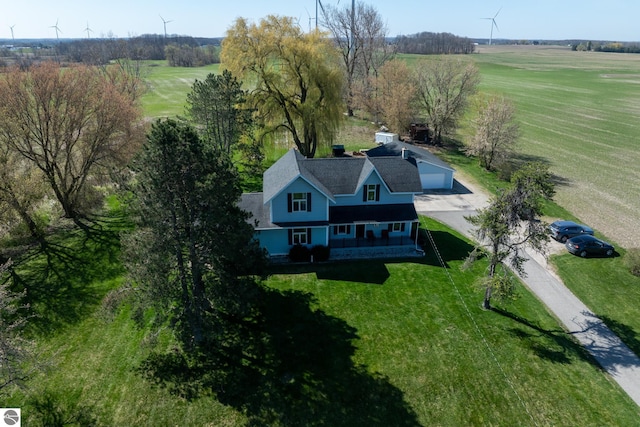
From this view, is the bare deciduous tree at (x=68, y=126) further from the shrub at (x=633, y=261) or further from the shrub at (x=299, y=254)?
the shrub at (x=633, y=261)

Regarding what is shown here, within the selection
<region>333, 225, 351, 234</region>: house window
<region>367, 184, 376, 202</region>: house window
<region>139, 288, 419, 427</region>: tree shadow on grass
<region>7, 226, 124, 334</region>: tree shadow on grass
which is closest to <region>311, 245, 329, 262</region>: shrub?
<region>333, 225, 351, 234</region>: house window

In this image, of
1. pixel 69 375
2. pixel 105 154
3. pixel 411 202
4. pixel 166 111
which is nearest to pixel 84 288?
pixel 69 375

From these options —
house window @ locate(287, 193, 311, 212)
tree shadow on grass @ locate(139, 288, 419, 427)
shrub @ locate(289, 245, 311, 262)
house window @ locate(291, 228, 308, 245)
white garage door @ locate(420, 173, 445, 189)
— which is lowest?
tree shadow on grass @ locate(139, 288, 419, 427)

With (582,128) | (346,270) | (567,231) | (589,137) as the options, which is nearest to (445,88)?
(589,137)

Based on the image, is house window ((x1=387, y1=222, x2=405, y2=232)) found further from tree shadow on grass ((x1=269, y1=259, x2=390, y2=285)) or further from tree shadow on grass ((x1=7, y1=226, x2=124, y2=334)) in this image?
tree shadow on grass ((x1=7, y1=226, x2=124, y2=334))

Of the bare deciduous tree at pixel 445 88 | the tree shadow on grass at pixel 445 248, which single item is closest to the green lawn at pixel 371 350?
the tree shadow on grass at pixel 445 248

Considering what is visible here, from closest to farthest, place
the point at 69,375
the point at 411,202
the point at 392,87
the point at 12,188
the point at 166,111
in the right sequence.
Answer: the point at 69,375 < the point at 12,188 < the point at 411,202 < the point at 392,87 < the point at 166,111

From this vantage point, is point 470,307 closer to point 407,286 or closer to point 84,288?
point 407,286

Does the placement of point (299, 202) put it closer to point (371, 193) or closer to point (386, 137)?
point (371, 193)
